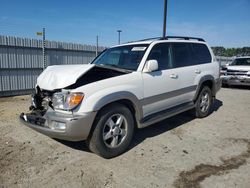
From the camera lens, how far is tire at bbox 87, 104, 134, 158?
3.39 meters

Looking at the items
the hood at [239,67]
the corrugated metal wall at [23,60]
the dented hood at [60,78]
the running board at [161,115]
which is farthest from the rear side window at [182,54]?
the hood at [239,67]

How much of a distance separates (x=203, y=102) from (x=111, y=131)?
326 cm

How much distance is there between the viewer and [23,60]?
9078mm

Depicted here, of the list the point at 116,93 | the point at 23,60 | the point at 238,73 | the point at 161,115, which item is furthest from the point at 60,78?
the point at 238,73

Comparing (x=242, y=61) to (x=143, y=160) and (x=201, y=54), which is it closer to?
(x=201, y=54)

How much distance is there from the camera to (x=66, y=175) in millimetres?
3090

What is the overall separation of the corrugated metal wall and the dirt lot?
404 centimetres

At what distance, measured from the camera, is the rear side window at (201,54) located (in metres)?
5.54

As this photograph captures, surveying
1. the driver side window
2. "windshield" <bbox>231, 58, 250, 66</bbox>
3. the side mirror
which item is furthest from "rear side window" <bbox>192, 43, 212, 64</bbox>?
"windshield" <bbox>231, 58, 250, 66</bbox>

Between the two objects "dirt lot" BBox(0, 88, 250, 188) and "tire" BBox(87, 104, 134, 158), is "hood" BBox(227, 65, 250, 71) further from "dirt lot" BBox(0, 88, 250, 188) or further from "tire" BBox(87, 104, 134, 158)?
"tire" BBox(87, 104, 134, 158)

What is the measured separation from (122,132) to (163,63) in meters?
1.71

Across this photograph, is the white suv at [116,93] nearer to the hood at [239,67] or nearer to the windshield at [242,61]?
the hood at [239,67]

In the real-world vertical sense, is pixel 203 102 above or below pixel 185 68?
below

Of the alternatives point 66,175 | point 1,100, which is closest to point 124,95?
point 66,175
